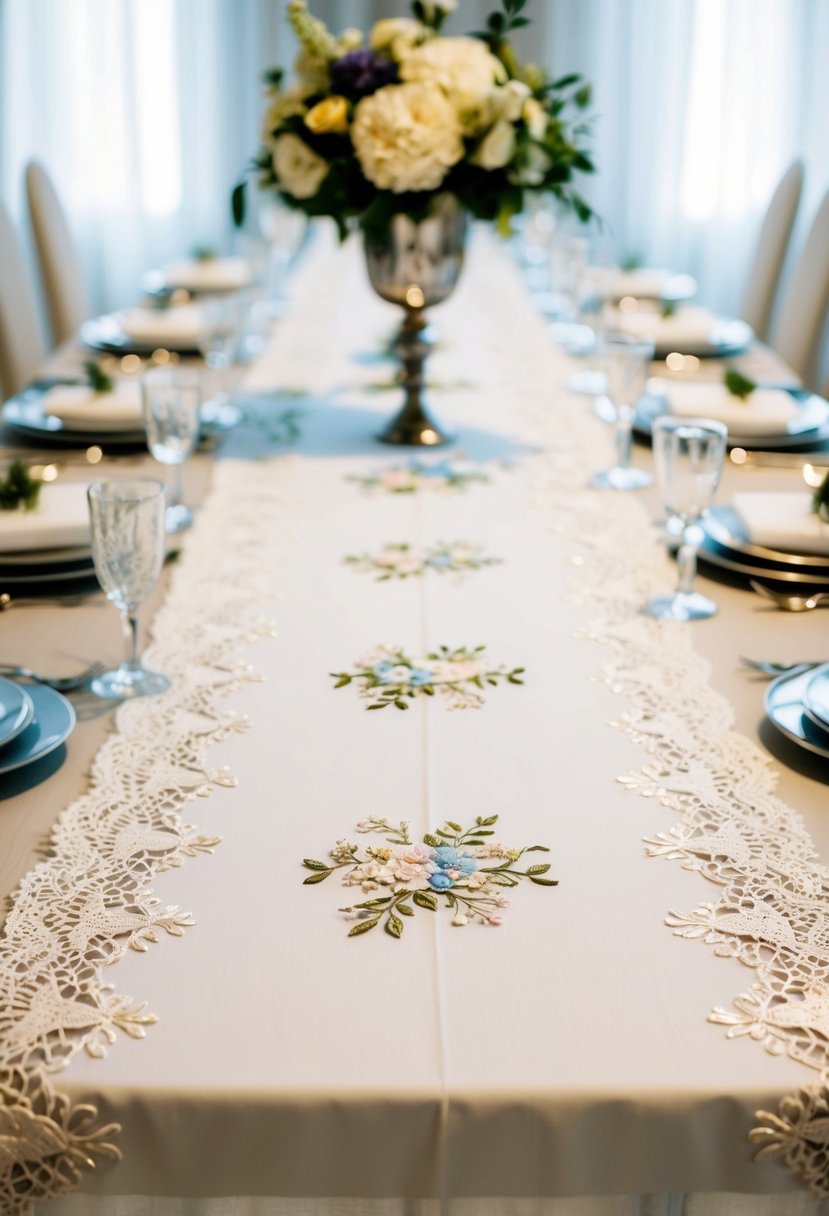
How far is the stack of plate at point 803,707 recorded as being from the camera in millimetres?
1078

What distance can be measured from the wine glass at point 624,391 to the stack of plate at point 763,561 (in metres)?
0.31

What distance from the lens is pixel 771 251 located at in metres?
3.45

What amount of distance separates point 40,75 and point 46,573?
445 centimetres

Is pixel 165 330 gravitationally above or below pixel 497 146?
below

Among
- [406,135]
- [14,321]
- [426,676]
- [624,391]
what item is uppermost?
[406,135]

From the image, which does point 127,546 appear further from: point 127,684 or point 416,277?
point 416,277

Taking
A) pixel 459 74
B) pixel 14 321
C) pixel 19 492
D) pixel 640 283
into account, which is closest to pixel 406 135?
pixel 459 74

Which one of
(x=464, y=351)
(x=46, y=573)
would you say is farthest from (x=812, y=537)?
(x=464, y=351)

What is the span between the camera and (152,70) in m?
5.37

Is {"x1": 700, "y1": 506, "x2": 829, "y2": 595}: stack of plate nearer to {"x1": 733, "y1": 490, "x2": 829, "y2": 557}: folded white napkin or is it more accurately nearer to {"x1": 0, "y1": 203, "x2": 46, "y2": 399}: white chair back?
{"x1": 733, "y1": 490, "x2": 829, "y2": 557}: folded white napkin

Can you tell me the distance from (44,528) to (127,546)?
1.11 ft

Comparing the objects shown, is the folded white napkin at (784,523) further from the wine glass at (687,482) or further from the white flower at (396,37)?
the white flower at (396,37)

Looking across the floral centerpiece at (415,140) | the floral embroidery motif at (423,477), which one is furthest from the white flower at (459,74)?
the floral embroidery motif at (423,477)

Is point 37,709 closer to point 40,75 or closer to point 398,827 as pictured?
point 398,827
